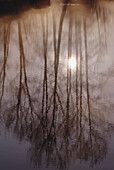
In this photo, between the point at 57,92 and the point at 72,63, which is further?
the point at 72,63

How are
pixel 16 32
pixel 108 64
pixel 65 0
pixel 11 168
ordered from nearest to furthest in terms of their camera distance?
pixel 11 168
pixel 108 64
pixel 16 32
pixel 65 0

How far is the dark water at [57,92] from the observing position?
2.67m

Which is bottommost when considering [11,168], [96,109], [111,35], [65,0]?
[11,168]

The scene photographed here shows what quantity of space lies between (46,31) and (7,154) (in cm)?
387

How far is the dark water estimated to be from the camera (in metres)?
2.67

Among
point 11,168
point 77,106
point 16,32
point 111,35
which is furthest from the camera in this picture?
point 16,32

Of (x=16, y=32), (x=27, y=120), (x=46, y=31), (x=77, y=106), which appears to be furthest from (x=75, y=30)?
(x=27, y=120)

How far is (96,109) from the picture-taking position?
3553mm

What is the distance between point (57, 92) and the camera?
4.02 meters

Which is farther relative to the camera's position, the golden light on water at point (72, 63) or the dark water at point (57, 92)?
the golden light on water at point (72, 63)

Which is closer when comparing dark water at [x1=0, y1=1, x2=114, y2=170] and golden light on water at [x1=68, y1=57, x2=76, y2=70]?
dark water at [x1=0, y1=1, x2=114, y2=170]

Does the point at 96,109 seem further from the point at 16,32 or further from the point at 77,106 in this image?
the point at 16,32

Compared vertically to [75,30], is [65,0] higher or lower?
higher

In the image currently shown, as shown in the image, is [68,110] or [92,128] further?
[68,110]
